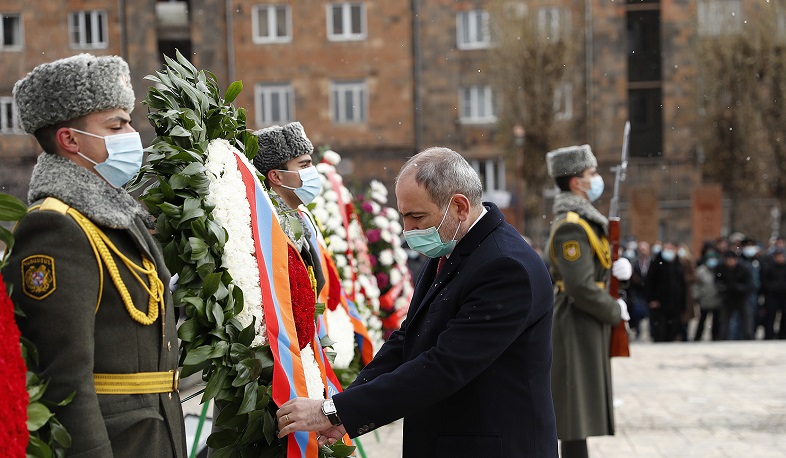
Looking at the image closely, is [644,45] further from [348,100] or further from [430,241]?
[430,241]

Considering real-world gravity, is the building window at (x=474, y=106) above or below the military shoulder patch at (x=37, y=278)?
above

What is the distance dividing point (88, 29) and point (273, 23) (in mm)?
6074

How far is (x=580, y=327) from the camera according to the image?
686cm

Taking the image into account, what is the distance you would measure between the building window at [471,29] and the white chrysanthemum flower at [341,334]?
27228 millimetres

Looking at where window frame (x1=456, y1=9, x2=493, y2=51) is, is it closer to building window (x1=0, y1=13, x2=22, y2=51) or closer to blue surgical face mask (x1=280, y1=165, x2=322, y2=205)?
building window (x1=0, y1=13, x2=22, y2=51)

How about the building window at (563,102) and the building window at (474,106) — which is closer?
the building window at (563,102)

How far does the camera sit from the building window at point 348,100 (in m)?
33.0

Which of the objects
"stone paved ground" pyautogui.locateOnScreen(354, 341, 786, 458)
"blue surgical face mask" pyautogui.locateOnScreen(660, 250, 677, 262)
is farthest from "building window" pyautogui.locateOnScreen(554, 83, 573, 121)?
"stone paved ground" pyautogui.locateOnScreen(354, 341, 786, 458)

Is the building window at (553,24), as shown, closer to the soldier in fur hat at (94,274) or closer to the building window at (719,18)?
the building window at (719,18)

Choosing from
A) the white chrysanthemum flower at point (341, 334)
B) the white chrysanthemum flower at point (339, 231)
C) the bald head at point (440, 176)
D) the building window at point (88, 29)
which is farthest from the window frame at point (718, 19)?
the bald head at point (440, 176)

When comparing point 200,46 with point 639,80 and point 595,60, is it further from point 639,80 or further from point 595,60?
point 639,80

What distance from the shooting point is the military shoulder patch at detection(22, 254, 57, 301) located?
10.0ft

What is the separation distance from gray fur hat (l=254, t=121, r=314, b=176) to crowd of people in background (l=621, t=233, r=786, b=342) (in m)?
13.4

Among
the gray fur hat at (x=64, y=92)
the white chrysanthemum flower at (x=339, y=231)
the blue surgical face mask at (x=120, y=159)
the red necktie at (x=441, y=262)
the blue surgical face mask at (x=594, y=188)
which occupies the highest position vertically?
the gray fur hat at (x=64, y=92)
